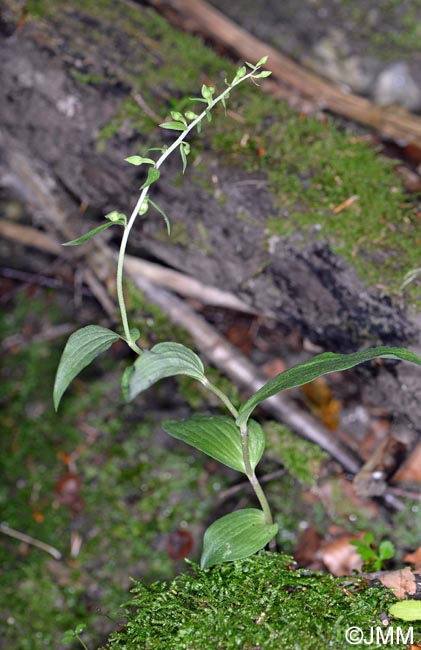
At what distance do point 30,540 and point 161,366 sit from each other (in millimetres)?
1988

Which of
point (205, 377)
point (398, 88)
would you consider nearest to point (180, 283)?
point (205, 377)

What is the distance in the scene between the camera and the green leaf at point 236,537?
2.19 m

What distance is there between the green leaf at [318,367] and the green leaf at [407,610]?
0.81m

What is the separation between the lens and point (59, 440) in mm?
3725

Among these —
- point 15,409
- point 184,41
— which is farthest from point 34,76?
point 15,409

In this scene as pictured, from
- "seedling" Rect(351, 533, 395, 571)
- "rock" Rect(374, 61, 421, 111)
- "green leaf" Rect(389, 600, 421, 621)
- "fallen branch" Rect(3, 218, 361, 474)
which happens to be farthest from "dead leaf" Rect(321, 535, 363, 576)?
"rock" Rect(374, 61, 421, 111)

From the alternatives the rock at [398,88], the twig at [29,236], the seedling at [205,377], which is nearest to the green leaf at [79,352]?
the seedling at [205,377]

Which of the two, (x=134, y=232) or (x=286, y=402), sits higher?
(x=134, y=232)

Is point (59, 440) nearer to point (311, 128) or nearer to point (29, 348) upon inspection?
point (29, 348)

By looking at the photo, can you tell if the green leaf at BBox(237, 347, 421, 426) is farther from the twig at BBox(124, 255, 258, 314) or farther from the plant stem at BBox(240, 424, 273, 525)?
the twig at BBox(124, 255, 258, 314)

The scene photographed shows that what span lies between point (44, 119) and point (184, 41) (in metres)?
1.02

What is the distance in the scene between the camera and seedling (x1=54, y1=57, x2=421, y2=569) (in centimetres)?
199

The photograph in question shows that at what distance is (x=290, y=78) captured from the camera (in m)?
4.12

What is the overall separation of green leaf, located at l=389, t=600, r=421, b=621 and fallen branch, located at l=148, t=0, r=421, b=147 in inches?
111
